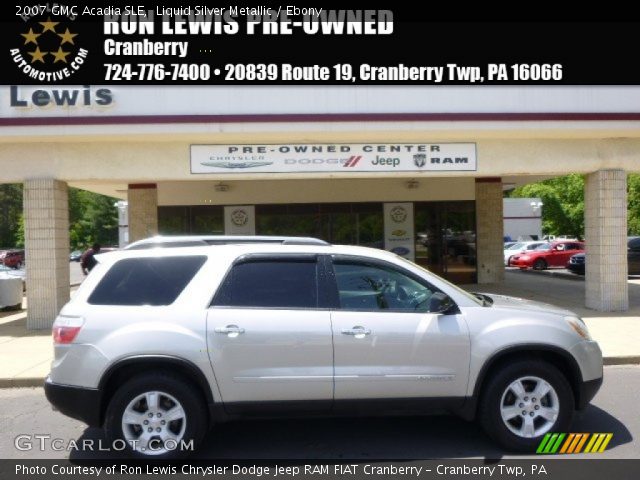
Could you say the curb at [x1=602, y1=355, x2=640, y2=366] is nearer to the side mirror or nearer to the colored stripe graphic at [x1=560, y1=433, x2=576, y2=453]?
the colored stripe graphic at [x1=560, y1=433, x2=576, y2=453]

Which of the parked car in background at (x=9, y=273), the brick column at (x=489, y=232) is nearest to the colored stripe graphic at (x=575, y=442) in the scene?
the brick column at (x=489, y=232)

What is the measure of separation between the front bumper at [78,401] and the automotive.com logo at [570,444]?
3.55m

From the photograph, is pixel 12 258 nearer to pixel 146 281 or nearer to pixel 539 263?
pixel 539 263

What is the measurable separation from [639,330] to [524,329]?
639 cm

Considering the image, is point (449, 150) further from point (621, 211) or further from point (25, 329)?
point (25, 329)

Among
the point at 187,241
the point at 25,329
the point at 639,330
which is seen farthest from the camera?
the point at 25,329

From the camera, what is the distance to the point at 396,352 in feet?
15.5

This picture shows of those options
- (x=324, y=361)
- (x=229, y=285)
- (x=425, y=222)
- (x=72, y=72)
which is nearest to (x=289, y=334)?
(x=324, y=361)

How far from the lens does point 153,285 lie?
15.9ft

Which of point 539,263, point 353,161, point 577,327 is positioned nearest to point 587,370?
point 577,327

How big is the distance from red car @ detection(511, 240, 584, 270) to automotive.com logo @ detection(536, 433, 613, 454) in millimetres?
22630

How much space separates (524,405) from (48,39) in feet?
34.0

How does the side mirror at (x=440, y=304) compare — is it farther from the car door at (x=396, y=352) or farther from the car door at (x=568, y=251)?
the car door at (x=568, y=251)

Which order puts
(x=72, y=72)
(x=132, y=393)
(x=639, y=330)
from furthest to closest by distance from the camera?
(x=72, y=72) → (x=639, y=330) → (x=132, y=393)
